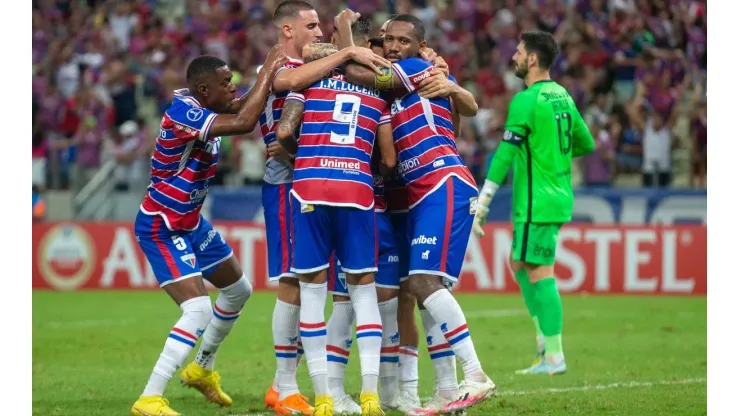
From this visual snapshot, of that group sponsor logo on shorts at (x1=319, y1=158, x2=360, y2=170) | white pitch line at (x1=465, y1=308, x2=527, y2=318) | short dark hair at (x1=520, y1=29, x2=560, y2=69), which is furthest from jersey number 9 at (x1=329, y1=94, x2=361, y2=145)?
white pitch line at (x1=465, y1=308, x2=527, y2=318)

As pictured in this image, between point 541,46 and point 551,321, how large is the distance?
2424mm

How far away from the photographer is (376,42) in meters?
7.74

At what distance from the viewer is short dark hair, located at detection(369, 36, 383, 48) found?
25.2ft

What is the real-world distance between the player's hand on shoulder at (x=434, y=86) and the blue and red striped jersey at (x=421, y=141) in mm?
36

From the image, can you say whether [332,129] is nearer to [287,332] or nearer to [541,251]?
[287,332]

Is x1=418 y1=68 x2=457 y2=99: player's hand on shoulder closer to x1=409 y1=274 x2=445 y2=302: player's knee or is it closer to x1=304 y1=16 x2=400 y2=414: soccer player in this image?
x1=304 y1=16 x2=400 y2=414: soccer player

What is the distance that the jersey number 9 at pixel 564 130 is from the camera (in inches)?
380

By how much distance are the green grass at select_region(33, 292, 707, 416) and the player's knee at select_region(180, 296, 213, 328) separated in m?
0.71

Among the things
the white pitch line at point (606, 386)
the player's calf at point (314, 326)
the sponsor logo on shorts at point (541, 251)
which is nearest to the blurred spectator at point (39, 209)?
the sponsor logo on shorts at point (541, 251)

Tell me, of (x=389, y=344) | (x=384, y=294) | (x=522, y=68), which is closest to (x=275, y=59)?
(x=384, y=294)
